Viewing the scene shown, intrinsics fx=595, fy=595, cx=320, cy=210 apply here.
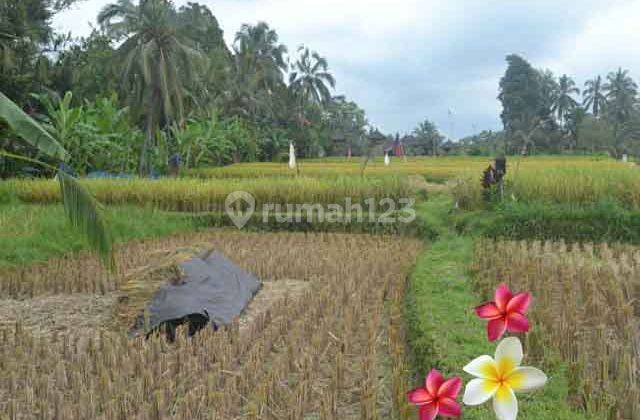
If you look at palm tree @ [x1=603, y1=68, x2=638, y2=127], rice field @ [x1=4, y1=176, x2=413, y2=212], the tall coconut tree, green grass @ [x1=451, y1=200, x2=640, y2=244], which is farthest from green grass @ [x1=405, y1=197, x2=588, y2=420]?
palm tree @ [x1=603, y1=68, x2=638, y2=127]

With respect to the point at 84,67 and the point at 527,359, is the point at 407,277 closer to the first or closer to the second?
the point at 527,359

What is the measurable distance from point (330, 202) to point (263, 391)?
24.8 ft

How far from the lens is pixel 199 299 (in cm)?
413

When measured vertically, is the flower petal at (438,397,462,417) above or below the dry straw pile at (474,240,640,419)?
above

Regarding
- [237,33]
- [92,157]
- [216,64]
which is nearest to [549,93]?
[237,33]

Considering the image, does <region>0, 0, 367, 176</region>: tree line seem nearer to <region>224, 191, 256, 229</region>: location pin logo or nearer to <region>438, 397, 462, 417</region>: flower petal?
<region>224, 191, 256, 229</region>: location pin logo

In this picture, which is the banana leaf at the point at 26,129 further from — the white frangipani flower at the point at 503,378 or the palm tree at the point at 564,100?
the palm tree at the point at 564,100

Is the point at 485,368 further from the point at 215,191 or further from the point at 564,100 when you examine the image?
the point at 564,100

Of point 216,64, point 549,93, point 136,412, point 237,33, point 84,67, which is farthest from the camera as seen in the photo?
point 549,93

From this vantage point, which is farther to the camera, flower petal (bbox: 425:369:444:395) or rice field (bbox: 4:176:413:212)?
rice field (bbox: 4:176:413:212)

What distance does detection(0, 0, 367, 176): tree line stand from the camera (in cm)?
1478

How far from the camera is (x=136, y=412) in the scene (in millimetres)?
2680

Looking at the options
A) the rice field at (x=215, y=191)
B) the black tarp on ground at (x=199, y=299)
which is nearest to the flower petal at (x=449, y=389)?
the black tarp on ground at (x=199, y=299)

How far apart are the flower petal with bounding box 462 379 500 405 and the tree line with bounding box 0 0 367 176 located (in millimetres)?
7829
